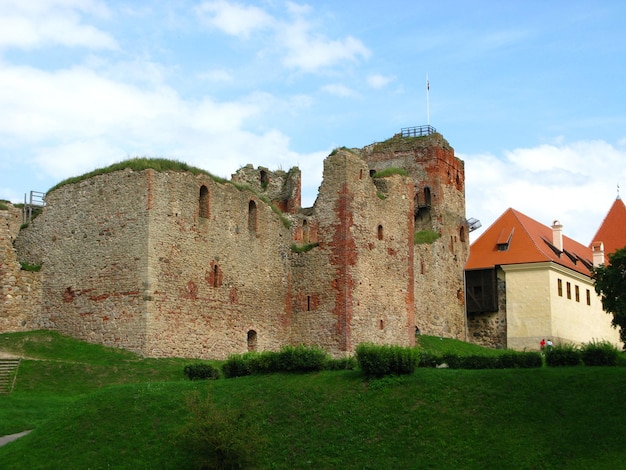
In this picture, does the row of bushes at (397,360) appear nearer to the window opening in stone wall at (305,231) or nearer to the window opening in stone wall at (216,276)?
the window opening in stone wall at (216,276)

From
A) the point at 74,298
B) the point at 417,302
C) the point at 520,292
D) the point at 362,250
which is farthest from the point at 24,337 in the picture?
the point at 520,292

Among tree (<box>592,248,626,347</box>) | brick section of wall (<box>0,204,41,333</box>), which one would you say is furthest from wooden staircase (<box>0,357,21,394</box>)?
tree (<box>592,248,626,347</box>)

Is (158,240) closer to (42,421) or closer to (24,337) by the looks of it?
(24,337)

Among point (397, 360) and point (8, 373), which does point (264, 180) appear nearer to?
point (8, 373)

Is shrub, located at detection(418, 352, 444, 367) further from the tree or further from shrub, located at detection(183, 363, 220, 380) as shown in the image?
shrub, located at detection(183, 363, 220, 380)

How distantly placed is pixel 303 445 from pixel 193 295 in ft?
52.8

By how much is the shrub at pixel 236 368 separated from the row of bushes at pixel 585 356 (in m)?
9.97

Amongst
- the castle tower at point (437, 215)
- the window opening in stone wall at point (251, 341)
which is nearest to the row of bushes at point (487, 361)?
the window opening in stone wall at point (251, 341)

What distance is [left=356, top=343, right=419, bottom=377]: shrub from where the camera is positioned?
28.2 m

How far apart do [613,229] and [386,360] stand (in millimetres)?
47392

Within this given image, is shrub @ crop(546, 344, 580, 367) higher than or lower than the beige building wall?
lower

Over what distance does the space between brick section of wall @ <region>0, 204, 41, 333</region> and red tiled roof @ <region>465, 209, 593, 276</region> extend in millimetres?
28634

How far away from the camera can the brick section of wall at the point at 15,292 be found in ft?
134

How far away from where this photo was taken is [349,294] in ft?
146
